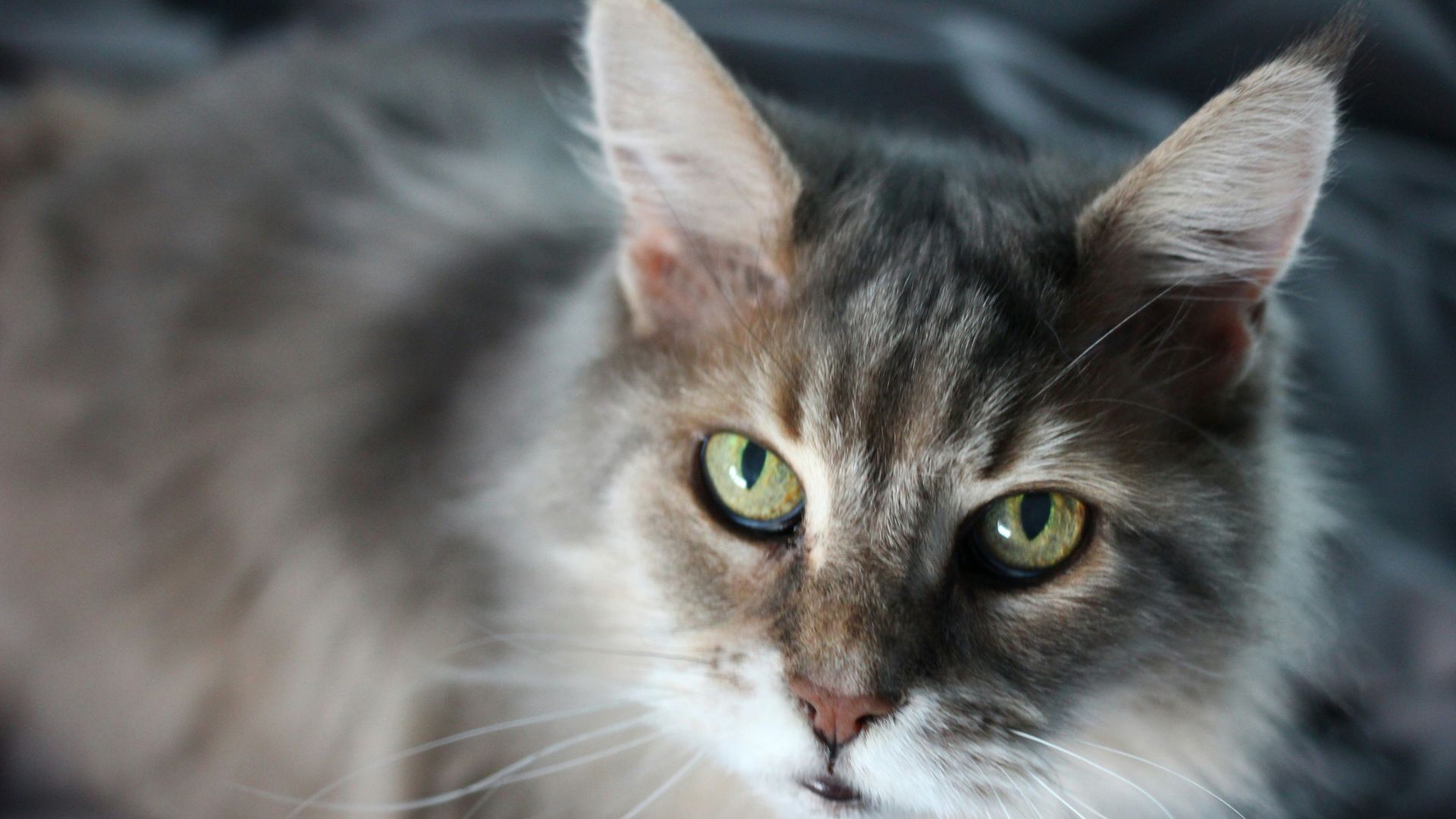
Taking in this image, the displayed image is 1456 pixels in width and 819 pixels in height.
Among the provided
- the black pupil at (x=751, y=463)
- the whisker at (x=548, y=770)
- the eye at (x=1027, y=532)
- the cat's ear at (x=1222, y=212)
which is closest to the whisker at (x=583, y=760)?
the whisker at (x=548, y=770)

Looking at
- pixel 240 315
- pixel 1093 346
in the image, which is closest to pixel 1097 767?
pixel 1093 346

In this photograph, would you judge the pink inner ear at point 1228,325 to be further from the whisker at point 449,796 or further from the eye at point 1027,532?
the whisker at point 449,796

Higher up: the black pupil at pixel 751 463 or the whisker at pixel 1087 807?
the black pupil at pixel 751 463

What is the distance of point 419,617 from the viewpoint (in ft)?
4.49

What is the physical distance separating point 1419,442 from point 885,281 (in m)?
1.13

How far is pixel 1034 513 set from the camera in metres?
1.03

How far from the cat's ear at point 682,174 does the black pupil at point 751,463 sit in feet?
0.48

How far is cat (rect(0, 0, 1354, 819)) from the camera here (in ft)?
3.25

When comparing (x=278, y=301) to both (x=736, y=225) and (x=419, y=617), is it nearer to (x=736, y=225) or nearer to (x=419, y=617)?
(x=419, y=617)

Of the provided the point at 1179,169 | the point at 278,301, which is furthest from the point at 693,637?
the point at 278,301

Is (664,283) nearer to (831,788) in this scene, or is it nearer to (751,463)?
(751,463)

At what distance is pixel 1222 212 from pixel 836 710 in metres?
0.55

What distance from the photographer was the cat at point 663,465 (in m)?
0.99

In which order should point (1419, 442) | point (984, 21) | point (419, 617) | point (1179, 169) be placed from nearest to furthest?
point (1179, 169)
point (419, 617)
point (1419, 442)
point (984, 21)
